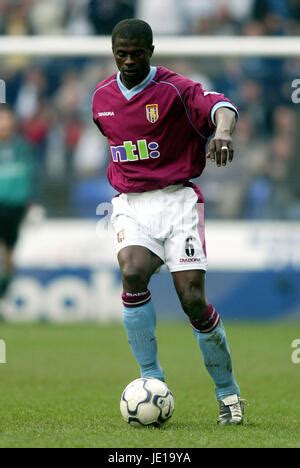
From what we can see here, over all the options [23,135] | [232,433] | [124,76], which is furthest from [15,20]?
[232,433]

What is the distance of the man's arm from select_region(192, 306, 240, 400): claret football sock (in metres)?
0.97

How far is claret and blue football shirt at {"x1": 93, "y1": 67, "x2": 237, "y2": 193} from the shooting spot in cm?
642

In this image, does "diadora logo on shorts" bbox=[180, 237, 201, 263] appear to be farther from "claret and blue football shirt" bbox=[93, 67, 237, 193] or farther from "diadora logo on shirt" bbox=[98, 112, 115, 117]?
"diadora logo on shirt" bbox=[98, 112, 115, 117]

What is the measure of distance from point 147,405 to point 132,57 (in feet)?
6.27

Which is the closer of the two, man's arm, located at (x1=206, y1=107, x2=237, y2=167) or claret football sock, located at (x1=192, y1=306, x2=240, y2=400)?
man's arm, located at (x1=206, y1=107, x2=237, y2=167)

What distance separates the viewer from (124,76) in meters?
6.38

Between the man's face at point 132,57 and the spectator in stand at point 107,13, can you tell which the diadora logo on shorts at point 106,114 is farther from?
the spectator in stand at point 107,13

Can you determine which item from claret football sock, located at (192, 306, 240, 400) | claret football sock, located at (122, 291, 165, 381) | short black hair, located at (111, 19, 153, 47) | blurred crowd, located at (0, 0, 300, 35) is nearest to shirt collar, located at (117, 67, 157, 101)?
short black hair, located at (111, 19, 153, 47)

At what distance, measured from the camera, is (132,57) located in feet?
20.5

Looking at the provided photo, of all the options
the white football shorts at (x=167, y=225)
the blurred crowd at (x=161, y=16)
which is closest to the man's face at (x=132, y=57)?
the white football shorts at (x=167, y=225)

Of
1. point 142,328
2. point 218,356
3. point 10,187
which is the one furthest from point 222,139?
point 10,187

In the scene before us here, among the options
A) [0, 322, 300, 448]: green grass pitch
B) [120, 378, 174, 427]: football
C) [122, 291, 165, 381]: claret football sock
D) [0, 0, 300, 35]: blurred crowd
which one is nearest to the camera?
[0, 322, 300, 448]: green grass pitch

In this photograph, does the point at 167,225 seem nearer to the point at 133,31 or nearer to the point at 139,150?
the point at 139,150

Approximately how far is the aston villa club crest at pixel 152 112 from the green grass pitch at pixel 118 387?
5.68 ft
